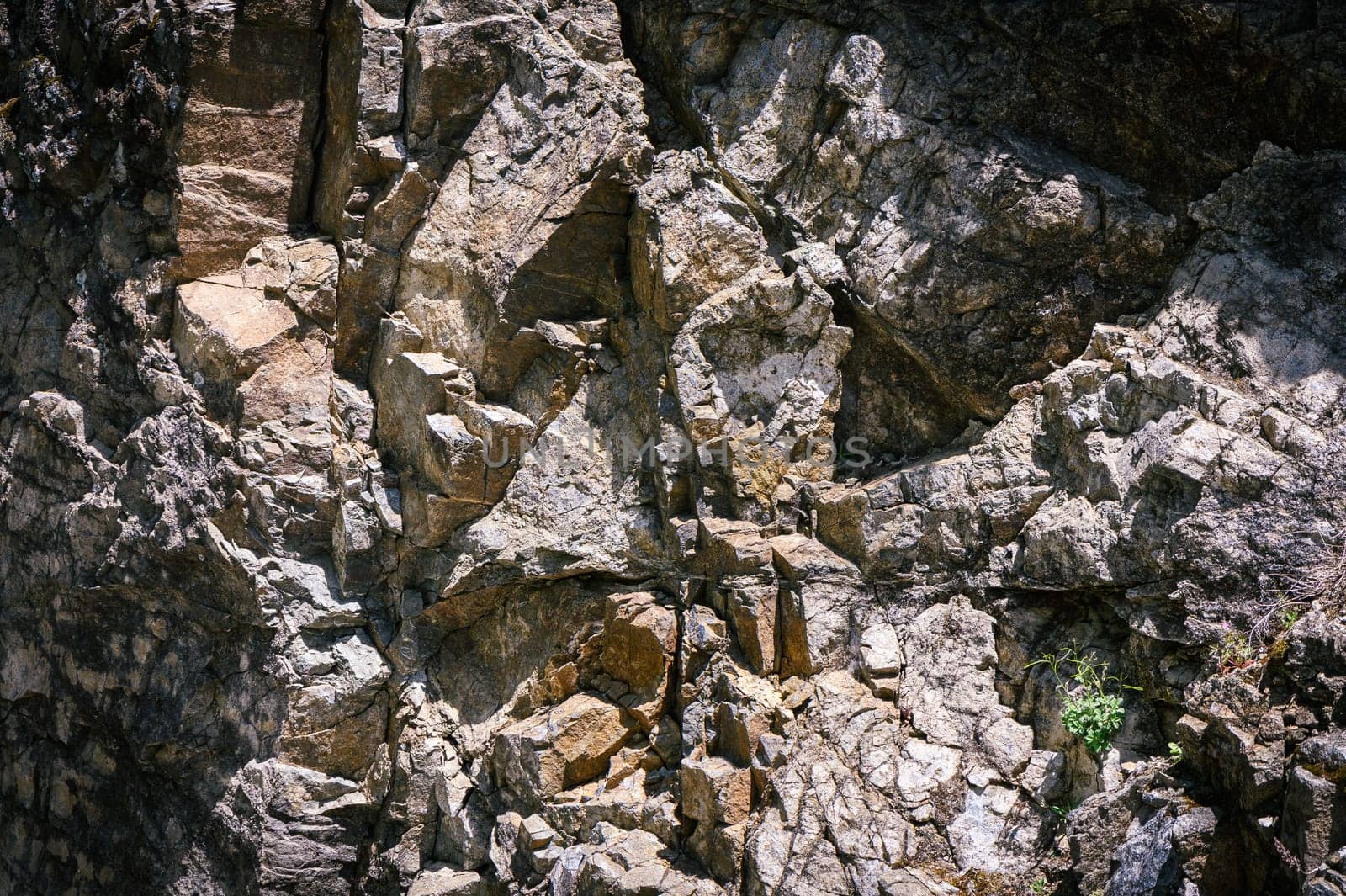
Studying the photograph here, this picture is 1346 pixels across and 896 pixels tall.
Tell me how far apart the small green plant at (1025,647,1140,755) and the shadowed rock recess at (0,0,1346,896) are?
3 centimetres

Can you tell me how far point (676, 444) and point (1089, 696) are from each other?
9.12ft

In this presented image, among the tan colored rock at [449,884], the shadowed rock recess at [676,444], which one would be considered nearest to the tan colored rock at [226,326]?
the shadowed rock recess at [676,444]

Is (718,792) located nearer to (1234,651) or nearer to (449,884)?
(449,884)

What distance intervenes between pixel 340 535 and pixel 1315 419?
18.8 feet

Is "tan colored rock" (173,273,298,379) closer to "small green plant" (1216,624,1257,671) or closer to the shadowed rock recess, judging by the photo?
the shadowed rock recess

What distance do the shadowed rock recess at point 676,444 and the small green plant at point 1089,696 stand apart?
0.03 m

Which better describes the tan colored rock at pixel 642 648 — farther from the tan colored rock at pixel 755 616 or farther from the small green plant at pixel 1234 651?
the small green plant at pixel 1234 651

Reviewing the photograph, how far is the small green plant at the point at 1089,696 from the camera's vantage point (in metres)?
5.80

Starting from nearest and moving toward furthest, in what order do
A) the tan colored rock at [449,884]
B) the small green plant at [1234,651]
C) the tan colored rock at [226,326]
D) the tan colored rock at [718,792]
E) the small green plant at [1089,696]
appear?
the small green plant at [1234,651] < the small green plant at [1089,696] < the tan colored rock at [718,792] < the tan colored rock at [449,884] < the tan colored rock at [226,326]

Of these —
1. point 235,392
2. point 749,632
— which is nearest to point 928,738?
point 749,632

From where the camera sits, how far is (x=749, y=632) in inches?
270

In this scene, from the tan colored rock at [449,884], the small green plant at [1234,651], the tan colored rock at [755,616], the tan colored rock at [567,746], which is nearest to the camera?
the small green plant at [1234,651]

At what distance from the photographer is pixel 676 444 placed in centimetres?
732

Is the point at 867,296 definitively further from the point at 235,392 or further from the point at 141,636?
the point at 141,636
